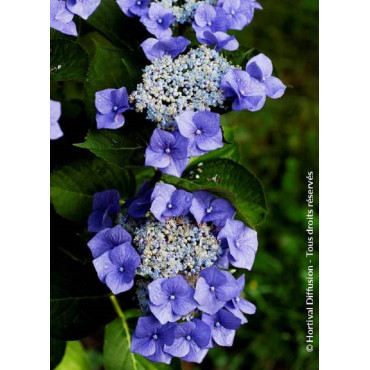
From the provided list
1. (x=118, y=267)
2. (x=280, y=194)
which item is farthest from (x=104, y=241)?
(x=280, y=194)

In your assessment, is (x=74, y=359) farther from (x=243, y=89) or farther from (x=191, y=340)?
(x=243, y=89)

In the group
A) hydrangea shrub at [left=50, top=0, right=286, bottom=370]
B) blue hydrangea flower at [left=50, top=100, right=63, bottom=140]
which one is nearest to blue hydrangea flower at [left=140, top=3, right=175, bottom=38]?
hydrangea shrub at [left=50, top=0, right=286, bottom=370]

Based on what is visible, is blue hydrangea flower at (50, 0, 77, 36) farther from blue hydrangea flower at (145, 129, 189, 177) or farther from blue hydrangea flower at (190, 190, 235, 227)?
blue hydrangea flower at (190, 190, 235, 227)

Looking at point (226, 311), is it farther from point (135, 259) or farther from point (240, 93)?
point (240, 93)

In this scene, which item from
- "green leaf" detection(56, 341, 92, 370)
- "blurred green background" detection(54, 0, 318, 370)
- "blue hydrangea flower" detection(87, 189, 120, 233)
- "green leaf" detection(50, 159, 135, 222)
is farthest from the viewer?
"blurred green background" detection(54, 0, 318, 370)
